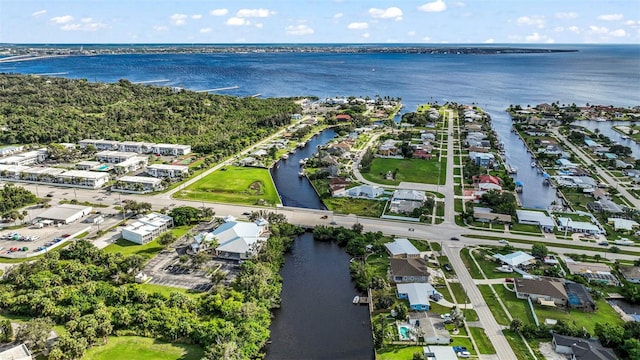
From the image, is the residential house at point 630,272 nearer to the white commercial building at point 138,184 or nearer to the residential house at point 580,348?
the residential house at point 580,348

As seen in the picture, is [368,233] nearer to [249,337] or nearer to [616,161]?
[249,337]

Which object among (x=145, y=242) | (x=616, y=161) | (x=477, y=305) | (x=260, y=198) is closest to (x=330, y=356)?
(x=477, y=305)

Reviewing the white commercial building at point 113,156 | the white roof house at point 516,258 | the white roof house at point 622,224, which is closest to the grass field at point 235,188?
the white commercial building at point 113,156

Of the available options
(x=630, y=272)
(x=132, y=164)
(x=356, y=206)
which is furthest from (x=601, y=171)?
(x=132, y=164)

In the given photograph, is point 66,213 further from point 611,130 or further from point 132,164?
point 611,130

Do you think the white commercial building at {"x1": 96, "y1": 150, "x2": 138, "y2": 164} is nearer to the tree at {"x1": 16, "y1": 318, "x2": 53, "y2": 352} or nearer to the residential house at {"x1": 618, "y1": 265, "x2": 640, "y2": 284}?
the tree at {"x1": 16, "y1": 318, "x2": 53, "y2": 352}

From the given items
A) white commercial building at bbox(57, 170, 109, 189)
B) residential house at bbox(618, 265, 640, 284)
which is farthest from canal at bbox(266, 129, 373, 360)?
white commercial building at bbox(57, 170, 109, 189)
